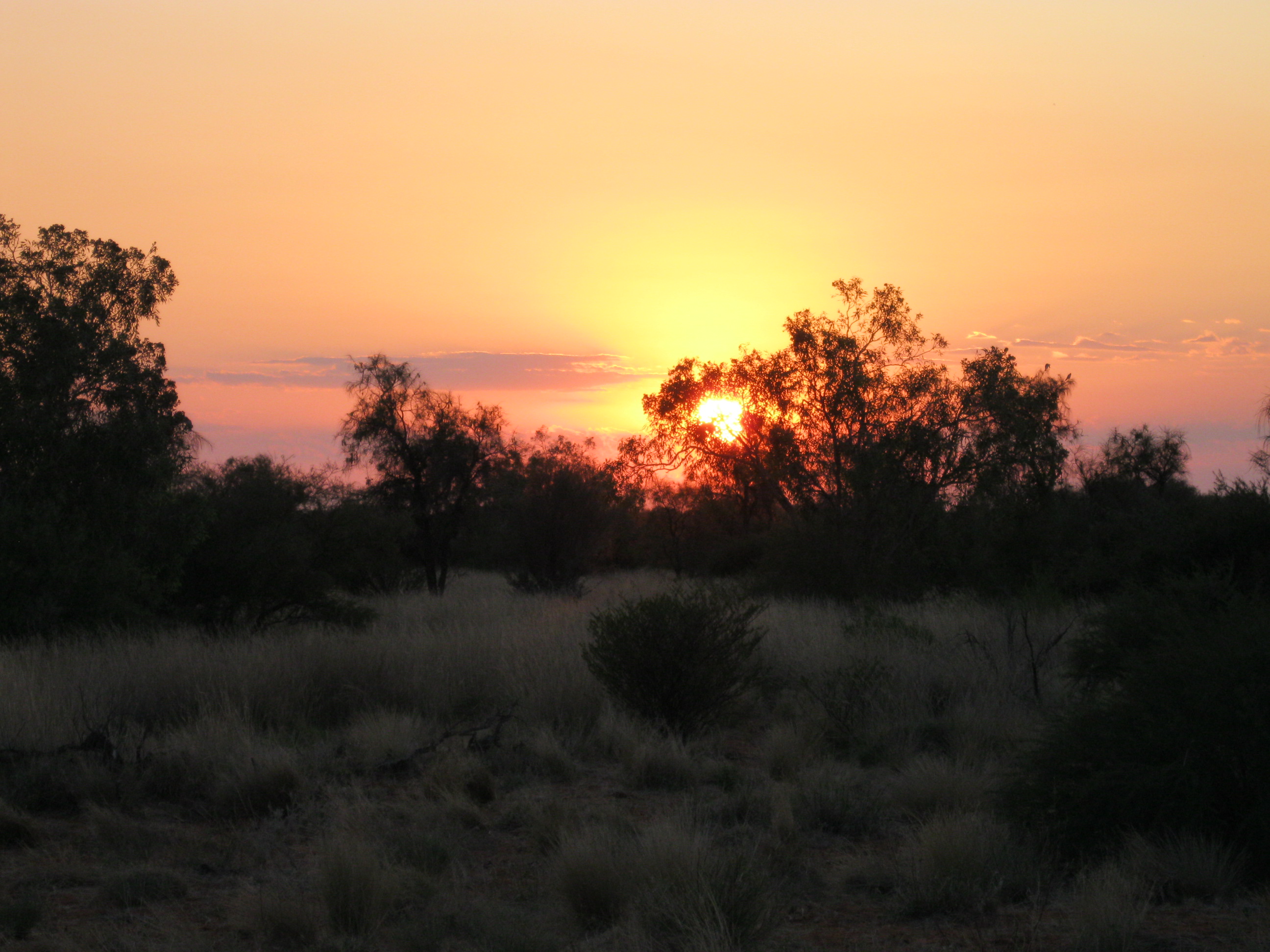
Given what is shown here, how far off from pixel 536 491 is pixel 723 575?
10.9 m

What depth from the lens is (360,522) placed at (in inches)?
818

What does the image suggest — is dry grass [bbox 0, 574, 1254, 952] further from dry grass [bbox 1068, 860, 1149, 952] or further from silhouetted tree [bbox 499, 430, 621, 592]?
silhouetted tree [bbox 499, 430, 621, 592]

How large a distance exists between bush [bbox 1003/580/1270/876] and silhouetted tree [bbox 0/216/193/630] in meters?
13.4

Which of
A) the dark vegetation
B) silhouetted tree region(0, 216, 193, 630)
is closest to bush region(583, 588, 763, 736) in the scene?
the dark vegetation

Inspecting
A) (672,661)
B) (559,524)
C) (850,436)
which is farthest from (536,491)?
(672,661)

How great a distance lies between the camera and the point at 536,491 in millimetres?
28891

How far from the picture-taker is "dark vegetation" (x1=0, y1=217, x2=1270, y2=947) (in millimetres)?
5582

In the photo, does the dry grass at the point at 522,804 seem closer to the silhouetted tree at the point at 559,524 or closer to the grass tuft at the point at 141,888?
the grass tuft at the point at 141,888

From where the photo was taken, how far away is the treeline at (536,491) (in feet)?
48.5

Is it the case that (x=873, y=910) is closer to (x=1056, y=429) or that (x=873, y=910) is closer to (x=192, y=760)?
(x=192, y=760)

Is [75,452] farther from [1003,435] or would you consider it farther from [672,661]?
[1003,435]

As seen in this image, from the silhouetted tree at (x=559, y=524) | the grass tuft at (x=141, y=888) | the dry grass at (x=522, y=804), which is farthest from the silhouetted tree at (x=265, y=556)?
the grass tuft at (x=141, y=888)

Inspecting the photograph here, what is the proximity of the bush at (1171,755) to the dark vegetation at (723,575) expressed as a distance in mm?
18

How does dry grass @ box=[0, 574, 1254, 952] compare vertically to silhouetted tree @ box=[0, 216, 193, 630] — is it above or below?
below
